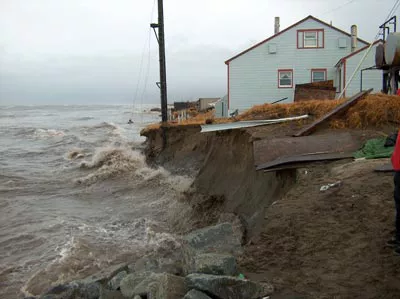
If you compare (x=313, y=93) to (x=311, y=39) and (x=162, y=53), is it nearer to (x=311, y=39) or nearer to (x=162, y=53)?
(x=311, y=39)

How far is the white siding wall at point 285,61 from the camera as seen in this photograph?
27.8 metres

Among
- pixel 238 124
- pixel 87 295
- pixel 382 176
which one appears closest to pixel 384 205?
pixel 382 176

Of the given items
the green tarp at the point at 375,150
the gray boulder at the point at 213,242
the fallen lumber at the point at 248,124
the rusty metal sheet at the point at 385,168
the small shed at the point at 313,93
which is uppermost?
the small shed at the point at 313,93

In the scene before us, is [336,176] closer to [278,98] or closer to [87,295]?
[87,295]

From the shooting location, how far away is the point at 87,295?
529 centimetres

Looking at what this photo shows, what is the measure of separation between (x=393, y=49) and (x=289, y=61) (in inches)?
554

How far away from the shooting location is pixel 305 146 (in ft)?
29.3

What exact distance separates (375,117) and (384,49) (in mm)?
6468

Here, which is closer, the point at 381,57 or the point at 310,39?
the point at 381,57

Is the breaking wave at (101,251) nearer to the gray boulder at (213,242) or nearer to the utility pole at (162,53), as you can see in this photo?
the gray boulder at (213,242)

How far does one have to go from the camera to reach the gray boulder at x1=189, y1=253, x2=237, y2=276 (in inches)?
185

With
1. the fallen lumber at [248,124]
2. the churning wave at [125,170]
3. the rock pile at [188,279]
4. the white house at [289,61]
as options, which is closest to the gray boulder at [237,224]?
the rock pile at [188,279]

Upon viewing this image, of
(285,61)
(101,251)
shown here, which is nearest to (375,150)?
(101,251)

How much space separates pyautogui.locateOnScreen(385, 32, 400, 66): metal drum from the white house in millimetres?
13226
